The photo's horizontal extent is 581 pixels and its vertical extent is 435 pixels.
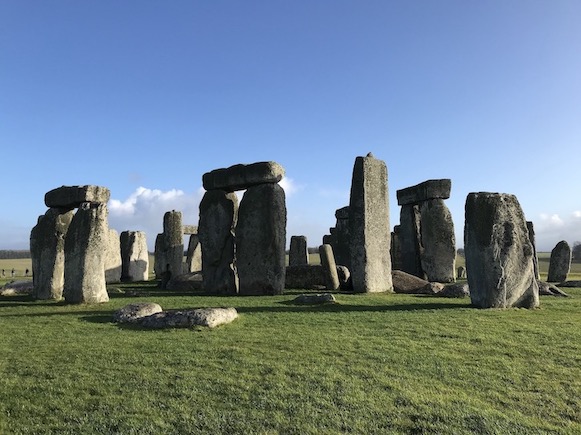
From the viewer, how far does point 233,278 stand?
15.9 meters

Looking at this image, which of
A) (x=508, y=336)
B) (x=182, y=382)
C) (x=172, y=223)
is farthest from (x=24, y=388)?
(x=172, y=223)

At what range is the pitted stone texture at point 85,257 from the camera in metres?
12.3

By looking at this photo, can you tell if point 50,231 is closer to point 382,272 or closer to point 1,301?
point 1,301

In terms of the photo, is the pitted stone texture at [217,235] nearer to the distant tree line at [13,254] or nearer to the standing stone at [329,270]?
the standing stone at [329,270]

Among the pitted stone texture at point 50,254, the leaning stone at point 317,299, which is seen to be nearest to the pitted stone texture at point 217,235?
the pitted stone texture at point 50,254

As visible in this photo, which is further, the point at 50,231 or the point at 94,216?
→ the point at 50,231

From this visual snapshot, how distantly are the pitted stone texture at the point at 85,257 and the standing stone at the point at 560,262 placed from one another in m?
19.3

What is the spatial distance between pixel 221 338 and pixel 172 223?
49.6 ft

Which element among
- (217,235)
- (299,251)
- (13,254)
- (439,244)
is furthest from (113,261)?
(13,254)

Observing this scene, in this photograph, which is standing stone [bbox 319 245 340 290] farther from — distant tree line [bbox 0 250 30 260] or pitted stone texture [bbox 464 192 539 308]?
distant tree line [bbox 0 250 30 260]

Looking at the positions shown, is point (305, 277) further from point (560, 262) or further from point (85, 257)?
point (560, 262)

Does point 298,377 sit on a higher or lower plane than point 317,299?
lower

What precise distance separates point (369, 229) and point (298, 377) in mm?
9471

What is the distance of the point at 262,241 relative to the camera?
1494 centimetres
